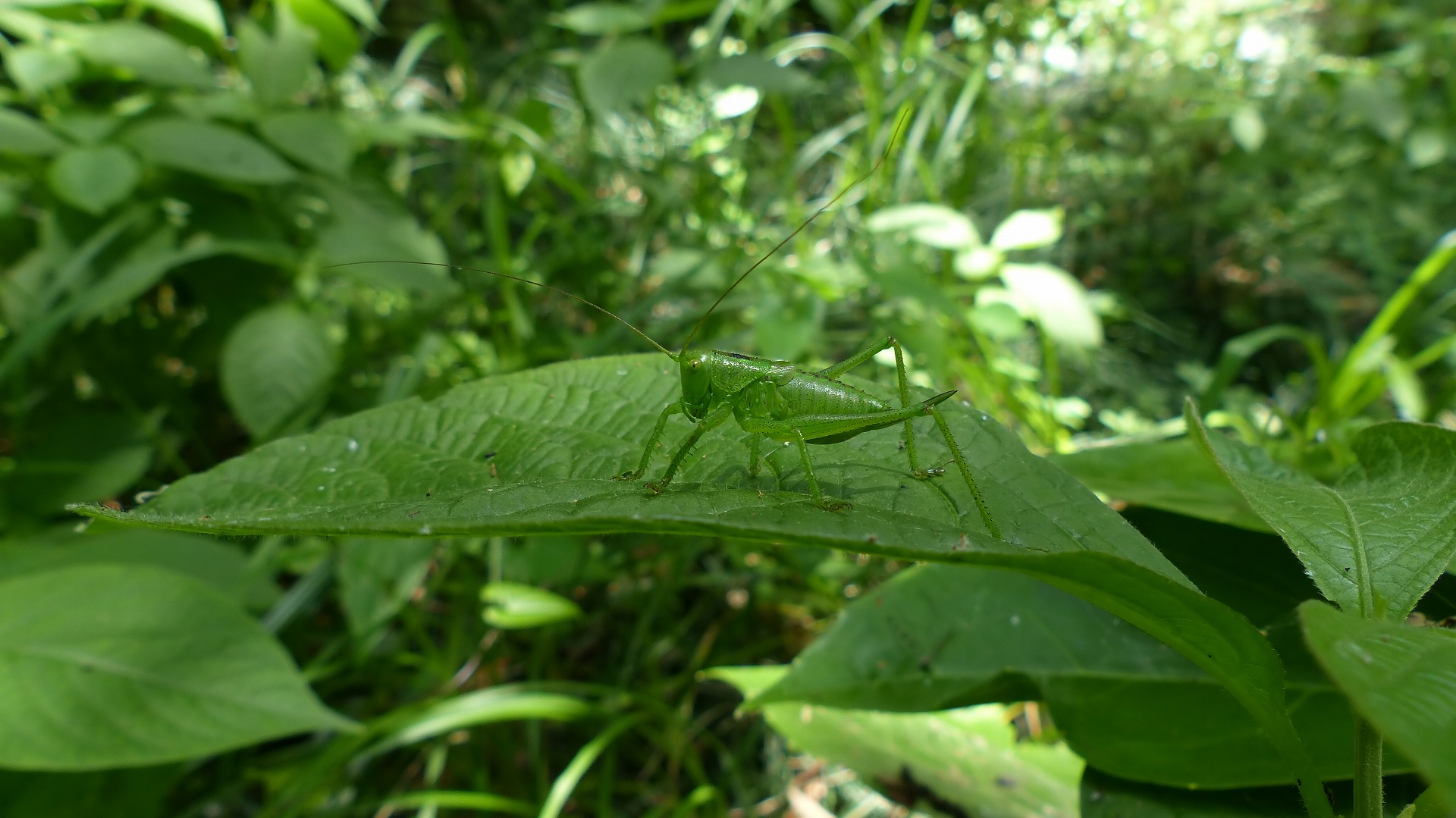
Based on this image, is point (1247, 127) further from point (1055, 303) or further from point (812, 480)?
point (812, 480)

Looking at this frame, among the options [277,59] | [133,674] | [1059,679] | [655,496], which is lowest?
[1059,679]

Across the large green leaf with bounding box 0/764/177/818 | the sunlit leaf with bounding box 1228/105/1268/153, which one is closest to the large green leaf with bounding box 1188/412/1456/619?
the large green leaf with bounding box 0/764/177/818

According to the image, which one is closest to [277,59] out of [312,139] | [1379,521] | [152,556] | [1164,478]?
[312,139]

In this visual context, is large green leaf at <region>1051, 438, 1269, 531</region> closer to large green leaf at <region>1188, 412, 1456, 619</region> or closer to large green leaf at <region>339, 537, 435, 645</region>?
large green leaf at <region>1188, 412, 1456, 619</region>

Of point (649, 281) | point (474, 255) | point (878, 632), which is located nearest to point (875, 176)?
point (649, 281)

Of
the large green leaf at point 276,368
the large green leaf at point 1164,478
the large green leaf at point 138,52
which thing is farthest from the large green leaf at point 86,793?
the large green leaf at point 1164,478

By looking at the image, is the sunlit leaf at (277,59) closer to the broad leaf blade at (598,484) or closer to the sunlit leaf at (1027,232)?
the broad leaf blade at (598,484)
